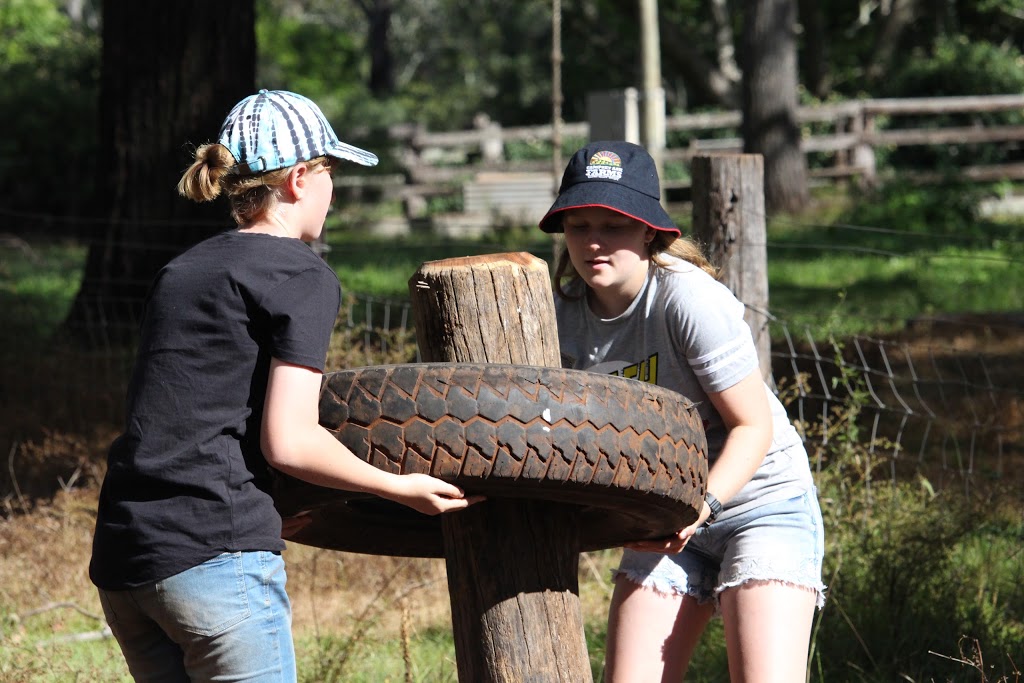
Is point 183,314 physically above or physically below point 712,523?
above

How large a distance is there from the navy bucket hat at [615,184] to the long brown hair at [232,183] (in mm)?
651

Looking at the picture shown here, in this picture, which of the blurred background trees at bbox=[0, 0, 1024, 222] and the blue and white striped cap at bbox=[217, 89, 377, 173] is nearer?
the blue and white striped cap at bbox=[217, 89, 377, 173]

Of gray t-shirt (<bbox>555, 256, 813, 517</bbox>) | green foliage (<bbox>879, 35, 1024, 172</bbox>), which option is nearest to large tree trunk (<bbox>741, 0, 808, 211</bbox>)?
green foliage (<bbox>879, 35, 1024, 172</bbox>)

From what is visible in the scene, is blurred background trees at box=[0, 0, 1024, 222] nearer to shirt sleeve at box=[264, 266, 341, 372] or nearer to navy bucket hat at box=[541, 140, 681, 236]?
navy bucket hat at box=[541, 140, 681, 236]

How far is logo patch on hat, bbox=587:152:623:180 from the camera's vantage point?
2.68m

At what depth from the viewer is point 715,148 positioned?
21.3 m

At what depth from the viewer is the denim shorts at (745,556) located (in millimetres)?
2703

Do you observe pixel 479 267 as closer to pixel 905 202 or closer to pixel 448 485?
pixel 448 485

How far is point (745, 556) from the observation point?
2.72 meters

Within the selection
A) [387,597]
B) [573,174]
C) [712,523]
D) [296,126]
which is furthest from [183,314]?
[387,597]

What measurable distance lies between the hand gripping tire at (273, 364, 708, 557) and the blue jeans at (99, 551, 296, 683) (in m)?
0.20

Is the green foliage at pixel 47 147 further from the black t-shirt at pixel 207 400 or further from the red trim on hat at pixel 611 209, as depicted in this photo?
the black t-shirt at pixel 207 400

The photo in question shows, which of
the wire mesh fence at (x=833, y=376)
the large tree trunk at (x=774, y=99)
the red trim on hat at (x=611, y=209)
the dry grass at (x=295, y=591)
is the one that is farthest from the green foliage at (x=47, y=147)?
the red trim on hat at (x=611, y=209)

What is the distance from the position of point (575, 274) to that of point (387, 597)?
1.75 m
